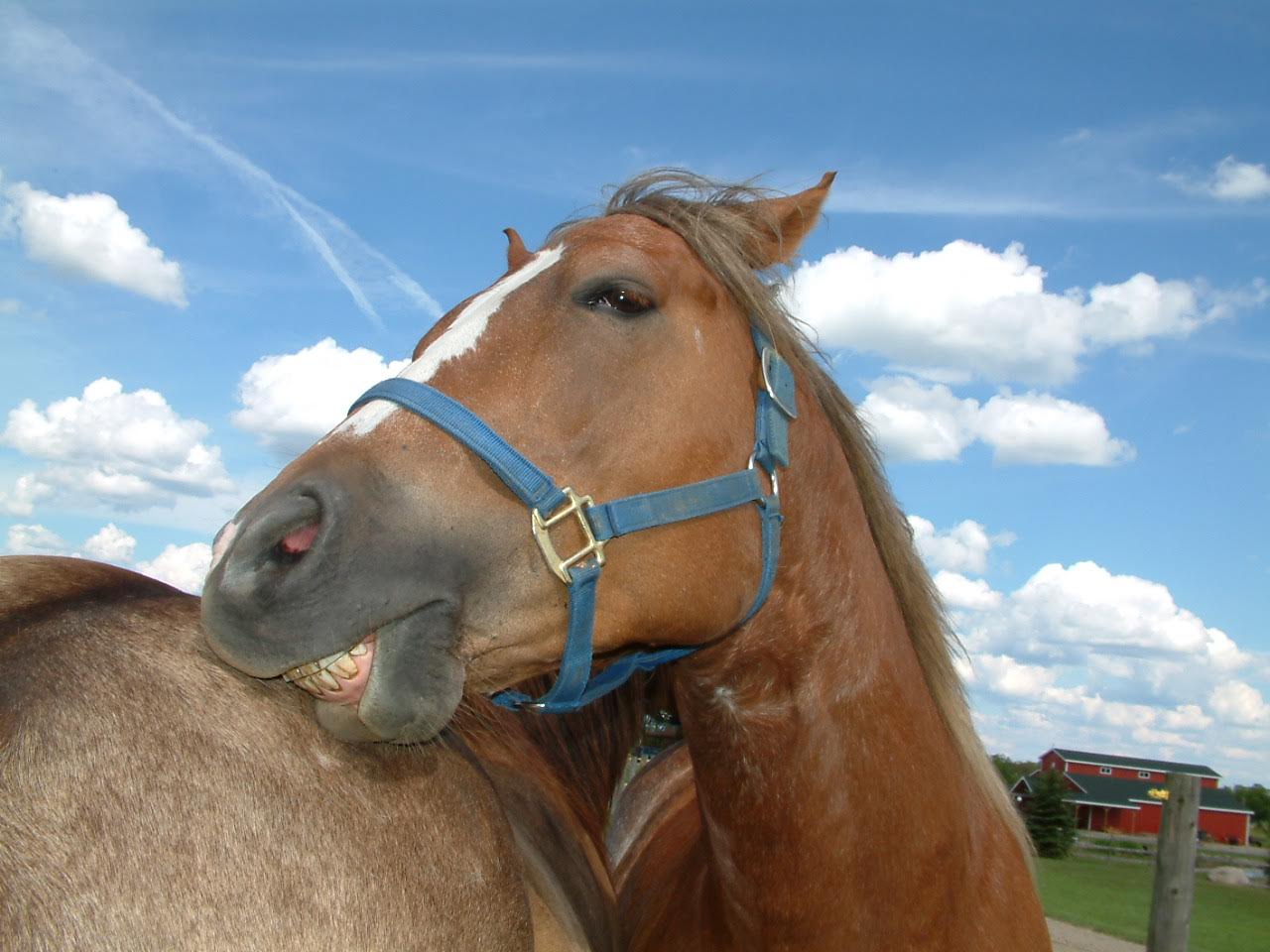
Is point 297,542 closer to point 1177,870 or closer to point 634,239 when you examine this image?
point 634,239

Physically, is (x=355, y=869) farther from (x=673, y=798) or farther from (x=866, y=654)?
(x=673, y=798)

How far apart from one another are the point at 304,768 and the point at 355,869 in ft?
0.70

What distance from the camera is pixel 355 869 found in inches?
73.0

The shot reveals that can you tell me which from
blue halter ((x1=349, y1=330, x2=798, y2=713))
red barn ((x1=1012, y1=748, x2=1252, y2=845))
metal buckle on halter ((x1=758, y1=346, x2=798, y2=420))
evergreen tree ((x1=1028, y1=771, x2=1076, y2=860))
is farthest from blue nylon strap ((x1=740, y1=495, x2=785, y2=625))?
red barn ((x1=1012, y1=748, x2=1252, y2=845))

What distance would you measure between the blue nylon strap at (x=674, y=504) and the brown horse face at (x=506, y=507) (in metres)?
0.03

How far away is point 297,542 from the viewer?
186 centimetres

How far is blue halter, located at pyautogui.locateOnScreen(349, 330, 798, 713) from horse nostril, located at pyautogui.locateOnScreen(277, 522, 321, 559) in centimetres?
35

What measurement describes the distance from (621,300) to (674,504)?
505 mm

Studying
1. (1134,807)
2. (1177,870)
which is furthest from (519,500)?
(1134,807)

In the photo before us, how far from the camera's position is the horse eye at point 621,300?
2.31 metres

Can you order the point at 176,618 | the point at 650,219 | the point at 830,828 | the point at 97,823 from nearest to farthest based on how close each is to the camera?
1. the point at 97,823
2. the point at 176,618
3. the point at 830,828
4. the point at 650,219

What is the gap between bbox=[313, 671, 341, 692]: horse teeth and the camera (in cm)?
193

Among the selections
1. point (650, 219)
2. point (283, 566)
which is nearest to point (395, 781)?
point (283, 566)

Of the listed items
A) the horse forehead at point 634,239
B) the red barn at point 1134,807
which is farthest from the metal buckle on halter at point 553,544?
the red barn at point 1134,807
